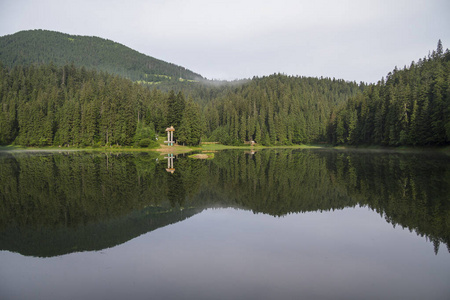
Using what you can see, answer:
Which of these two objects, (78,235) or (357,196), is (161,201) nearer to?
(78,235)

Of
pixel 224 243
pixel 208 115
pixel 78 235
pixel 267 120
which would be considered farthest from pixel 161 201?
pixel 208 115

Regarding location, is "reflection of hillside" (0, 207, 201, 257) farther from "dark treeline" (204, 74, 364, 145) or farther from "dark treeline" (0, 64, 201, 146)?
"dark treeline" (204, 74, 364, 145)

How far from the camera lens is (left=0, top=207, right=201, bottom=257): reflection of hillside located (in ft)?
32.7

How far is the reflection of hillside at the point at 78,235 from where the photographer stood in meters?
9.96

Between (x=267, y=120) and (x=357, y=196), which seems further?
(x=267, y=120)

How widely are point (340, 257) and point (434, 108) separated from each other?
68292 mm

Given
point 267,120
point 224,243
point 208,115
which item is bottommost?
point 224,243

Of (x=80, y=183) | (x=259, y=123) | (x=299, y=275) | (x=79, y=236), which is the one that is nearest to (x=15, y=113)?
(x=259, y=123)

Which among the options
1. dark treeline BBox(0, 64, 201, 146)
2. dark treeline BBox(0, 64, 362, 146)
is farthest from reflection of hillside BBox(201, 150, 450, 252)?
dark treeline BBox(0, 64, 362, 146)

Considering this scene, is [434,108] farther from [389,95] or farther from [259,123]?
[259,123]

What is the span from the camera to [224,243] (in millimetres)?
10461

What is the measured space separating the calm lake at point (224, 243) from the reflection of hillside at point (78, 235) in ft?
0.14

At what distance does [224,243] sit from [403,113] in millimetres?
76980

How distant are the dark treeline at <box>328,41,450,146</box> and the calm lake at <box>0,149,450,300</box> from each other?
172 ft
